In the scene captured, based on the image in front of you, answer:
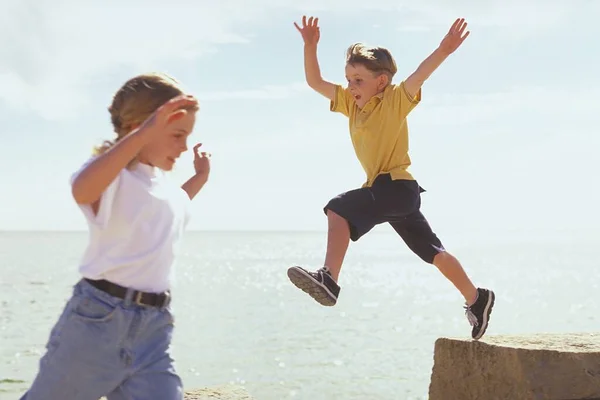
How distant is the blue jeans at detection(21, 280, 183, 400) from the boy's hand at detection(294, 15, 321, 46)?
3.06m

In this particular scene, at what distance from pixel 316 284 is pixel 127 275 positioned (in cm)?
219

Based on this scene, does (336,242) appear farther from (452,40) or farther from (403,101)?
(452,40)

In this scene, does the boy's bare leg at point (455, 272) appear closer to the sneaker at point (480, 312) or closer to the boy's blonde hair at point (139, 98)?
the sneaker at point (480, 312)

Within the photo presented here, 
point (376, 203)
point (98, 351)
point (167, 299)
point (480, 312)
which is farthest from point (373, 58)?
point (98, 351)

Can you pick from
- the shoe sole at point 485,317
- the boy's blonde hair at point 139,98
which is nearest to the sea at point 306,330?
the shoe sole at point 485,317

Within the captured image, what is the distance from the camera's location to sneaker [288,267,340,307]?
16.7ft

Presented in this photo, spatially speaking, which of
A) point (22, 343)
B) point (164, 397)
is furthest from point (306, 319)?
point (164, 397)

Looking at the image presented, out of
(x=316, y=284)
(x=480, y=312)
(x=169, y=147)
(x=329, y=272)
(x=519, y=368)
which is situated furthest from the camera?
(x=480, y=312)

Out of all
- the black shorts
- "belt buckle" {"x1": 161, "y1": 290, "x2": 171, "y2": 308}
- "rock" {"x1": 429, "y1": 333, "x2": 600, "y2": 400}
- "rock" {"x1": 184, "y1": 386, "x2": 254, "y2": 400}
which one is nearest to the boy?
the black shorts

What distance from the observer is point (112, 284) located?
304 centimetres

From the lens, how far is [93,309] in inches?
119

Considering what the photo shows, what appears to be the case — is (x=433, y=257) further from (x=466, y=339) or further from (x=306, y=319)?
(x=306, y=319)

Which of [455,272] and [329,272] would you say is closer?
[329,272]

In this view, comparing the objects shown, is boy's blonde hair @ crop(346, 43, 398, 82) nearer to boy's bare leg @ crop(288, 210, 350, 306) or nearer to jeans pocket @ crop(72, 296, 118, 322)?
boy's bare leg @ crop(288, 210, 350, 306)
